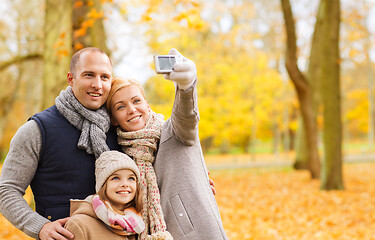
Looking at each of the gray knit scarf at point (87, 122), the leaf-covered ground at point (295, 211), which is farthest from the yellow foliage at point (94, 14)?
the leaf-covered ground at point (295, 211)

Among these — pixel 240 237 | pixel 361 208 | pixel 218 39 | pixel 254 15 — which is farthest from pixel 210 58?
pixel 240 237

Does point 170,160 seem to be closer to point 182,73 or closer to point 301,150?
point 182,73

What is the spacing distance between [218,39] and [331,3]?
1221 centimetres

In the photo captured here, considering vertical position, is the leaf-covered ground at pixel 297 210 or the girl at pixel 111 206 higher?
the girl at pixel 111 206

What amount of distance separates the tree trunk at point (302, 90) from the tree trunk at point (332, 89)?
1.21m

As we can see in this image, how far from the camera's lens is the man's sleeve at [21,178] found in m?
2.08

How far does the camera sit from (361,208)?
7883 millimetres

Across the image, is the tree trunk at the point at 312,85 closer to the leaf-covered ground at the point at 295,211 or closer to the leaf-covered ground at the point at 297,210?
the leaf-covered ground at the point at 297,210

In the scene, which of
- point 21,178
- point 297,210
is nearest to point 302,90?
point 297,210

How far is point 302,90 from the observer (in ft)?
38.7

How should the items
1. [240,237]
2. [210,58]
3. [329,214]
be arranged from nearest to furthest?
[240,237] < [329,214] < [210,58]

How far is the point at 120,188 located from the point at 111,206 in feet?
0.36

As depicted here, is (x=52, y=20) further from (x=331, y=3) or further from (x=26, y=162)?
(x=331, y=3)

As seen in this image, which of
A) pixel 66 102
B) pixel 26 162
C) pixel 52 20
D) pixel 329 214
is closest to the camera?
pixel 26 162
